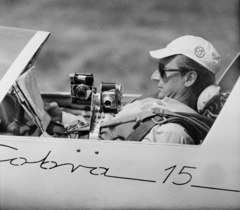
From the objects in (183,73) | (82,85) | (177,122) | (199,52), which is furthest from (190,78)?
(82,85)

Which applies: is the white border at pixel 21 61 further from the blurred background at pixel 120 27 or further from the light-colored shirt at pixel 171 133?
the light-colored shirt at pixel 171 133

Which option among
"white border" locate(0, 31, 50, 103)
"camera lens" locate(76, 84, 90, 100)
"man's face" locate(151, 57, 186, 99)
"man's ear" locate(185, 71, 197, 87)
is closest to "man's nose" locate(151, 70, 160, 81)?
"man's face" locate(151, 57, 186, 99)

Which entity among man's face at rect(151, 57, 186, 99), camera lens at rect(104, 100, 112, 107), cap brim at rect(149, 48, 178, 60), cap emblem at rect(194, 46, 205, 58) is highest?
cap emblem at rect(194, 46, 205, 58)

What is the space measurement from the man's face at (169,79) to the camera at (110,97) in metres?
0.26

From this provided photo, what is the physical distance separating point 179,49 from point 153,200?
926 mm

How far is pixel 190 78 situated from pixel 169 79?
133mm

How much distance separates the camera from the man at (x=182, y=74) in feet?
6.33

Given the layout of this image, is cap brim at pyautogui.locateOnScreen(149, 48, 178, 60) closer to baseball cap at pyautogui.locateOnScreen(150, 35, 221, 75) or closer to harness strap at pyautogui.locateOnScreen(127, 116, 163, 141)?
baseball cap at pyautogui.locateOnScreen(150, 35, 221, 75)

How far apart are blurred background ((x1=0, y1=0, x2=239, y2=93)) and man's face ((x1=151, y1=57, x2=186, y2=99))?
0.05 metres

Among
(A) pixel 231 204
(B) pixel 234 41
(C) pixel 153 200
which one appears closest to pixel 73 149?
(C) pixel 153 200

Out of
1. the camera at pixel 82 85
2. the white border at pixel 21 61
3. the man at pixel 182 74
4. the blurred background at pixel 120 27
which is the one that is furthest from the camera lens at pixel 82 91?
the white border at pixel 21 61

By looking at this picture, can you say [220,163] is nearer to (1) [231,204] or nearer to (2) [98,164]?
(1) [231,204]

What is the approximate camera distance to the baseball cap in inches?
76.2

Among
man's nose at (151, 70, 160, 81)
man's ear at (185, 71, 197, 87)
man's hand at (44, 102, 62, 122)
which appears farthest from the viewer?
man's hand at (44, 102, 62, 122)
